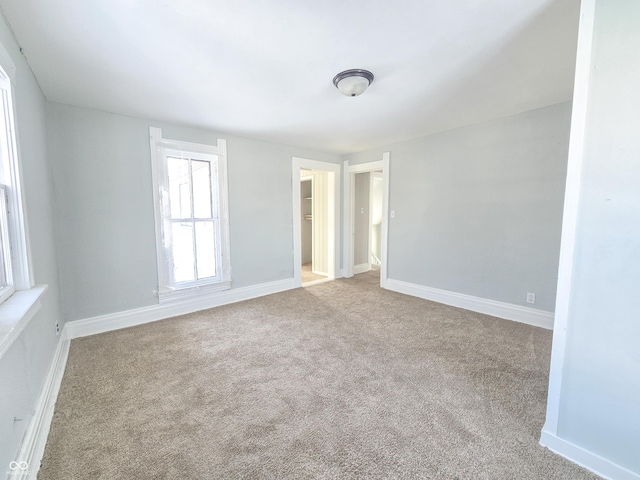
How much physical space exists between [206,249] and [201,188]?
2.70ft

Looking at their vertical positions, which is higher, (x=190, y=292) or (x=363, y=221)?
(x=363, y=221)

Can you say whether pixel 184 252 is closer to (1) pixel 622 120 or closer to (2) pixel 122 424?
(2) pixel 122 424

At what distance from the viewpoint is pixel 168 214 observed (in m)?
3.26

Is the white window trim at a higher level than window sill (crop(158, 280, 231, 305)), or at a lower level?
higher

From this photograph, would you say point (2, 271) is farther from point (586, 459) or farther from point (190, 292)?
point (586, 459)

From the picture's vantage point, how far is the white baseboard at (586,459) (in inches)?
48.8

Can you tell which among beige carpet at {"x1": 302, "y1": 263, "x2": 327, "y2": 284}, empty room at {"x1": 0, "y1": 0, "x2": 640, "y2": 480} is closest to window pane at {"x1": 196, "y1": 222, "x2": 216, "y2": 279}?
empty room at {"x1": 0, "y1": 0, "x2": 640, "y2": 480}

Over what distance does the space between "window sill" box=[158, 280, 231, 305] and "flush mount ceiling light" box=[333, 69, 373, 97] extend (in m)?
2.88

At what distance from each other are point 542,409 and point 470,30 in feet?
7.94

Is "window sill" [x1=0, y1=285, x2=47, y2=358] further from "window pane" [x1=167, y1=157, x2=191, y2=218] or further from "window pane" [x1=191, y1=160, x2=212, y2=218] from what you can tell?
"window pane" [x1=191, y1=160, x2=212, y2=218]

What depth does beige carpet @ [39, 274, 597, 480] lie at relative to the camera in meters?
1.34

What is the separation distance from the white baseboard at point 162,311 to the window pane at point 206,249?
334 millimetres

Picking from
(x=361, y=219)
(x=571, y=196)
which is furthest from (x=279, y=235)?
(x=571, y=196)

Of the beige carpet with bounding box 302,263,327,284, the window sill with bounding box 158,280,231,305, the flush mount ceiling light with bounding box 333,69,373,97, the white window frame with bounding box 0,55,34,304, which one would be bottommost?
the beige carpet with bounding box 302,263,327,284
